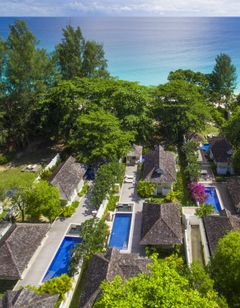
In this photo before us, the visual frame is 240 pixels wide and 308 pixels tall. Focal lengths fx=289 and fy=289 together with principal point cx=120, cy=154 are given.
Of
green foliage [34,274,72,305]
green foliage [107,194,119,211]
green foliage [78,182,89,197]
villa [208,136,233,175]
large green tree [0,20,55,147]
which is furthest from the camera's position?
large green tree [0,20,55,147]

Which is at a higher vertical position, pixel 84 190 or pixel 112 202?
pixel 84 190

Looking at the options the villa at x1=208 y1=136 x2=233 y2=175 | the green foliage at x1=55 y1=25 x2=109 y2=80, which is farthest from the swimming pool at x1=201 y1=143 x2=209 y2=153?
A: the green foliage at x1=55 y1=25 x2=109 y2=80

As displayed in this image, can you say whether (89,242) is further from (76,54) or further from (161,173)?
(76,54)

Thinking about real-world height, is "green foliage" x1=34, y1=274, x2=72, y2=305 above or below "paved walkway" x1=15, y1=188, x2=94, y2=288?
below

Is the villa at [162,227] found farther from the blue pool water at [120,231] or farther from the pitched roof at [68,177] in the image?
the pitched roof at [68,177]

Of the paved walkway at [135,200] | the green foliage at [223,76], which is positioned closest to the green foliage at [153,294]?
the paved walkway at [135,200]

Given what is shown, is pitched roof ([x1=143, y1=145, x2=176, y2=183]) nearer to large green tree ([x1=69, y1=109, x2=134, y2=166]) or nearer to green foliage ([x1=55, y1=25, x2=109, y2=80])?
large green tree ([x1=69, y1=109, x2=134, y2=166])

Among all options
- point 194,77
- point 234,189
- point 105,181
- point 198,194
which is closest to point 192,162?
point 198,194

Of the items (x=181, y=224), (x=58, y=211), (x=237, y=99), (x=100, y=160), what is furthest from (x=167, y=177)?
(x=237, y=99)
